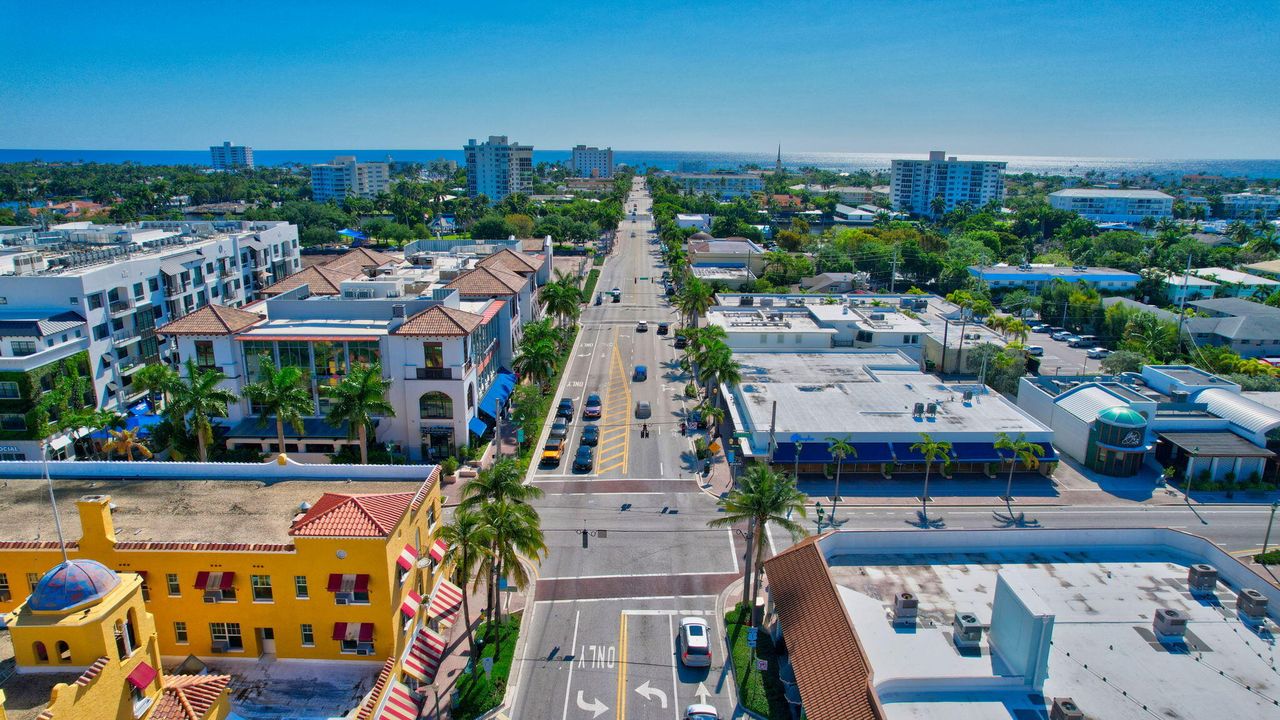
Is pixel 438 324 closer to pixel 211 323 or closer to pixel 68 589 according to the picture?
pixel 211 323

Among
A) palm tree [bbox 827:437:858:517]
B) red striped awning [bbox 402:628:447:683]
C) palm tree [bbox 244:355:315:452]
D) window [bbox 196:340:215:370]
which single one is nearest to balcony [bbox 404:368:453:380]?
palm tree [bbox 244:355:315:452]

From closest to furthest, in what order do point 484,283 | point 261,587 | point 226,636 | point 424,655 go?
1. point 261,587
2. point 226,636
3. point 424,655
4. point 484,283

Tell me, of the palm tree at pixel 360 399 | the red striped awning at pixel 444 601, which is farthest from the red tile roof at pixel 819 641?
the palm tree at pixel 360 399

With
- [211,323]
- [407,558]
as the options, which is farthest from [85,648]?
[211,323]

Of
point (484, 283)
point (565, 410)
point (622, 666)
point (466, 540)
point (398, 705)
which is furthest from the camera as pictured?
point (484, 283)

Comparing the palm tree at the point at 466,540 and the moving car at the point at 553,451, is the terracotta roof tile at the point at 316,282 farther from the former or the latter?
the palm tree at the point at 466,540

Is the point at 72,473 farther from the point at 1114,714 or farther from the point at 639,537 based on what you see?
the point at 1114,714
